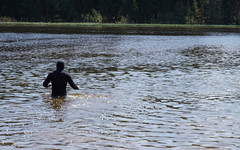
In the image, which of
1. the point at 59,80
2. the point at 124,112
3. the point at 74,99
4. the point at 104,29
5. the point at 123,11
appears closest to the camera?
the point at 124,112

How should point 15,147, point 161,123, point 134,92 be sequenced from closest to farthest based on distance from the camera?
point 15,147
point 161,123
point 134,92

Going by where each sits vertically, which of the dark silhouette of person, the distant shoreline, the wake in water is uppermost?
the dark silhouette of person

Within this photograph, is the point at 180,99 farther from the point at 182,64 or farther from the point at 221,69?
the point at 182,64

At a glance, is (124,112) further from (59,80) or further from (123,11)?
(123,11)

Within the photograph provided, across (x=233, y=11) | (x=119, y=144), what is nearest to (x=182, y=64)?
(x=119, y=144)

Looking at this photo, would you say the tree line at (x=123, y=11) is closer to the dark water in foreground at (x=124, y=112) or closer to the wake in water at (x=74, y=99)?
the dark water in foreground at (x=124, y=112)

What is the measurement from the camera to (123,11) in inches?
5778

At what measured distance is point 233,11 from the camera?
521 ft

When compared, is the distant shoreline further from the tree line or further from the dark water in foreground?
the dark water in foreground

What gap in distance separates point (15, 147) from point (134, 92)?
29.3 ft

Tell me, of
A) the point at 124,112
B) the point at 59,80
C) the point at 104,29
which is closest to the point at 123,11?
the point at 104,29

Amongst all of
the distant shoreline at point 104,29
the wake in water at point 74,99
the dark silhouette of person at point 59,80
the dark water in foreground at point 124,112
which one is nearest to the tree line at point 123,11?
the distant shoreline at point 104,29

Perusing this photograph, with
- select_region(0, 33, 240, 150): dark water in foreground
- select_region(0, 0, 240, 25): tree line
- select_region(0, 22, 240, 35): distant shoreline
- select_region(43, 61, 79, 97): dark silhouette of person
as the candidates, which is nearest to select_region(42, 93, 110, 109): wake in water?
Answer: select_region(0, 33, 240, 150): dark water in foreground

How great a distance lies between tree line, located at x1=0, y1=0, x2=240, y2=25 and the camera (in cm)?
14238
